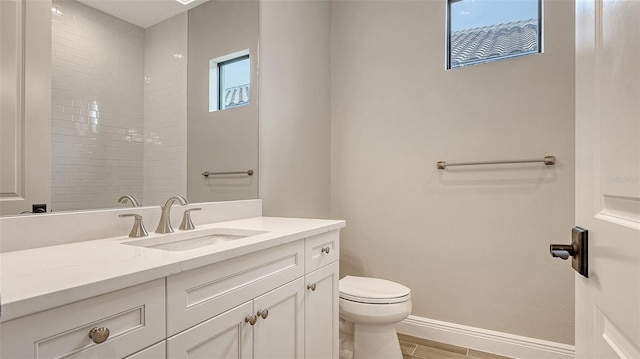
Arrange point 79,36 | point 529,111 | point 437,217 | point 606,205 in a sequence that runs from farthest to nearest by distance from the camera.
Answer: point 437,217 < point 529,111 < point 79,36 < point 606,205

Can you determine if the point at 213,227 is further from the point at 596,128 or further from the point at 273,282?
the point at 596,128

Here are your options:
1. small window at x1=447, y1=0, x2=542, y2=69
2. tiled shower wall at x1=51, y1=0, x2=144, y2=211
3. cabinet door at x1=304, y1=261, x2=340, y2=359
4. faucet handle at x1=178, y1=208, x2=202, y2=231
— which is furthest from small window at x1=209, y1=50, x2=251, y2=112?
small window at x1=447, y1=0, x2=542, y2=69

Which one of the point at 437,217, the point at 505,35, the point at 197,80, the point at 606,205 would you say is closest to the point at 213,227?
the point at 197,80

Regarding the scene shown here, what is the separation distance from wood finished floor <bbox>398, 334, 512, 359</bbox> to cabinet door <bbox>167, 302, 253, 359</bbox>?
1363 mm

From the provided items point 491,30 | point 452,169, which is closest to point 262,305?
point 452,169

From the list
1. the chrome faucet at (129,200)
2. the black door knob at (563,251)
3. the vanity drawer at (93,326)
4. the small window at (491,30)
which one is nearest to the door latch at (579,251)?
the black door knob at (563,251)

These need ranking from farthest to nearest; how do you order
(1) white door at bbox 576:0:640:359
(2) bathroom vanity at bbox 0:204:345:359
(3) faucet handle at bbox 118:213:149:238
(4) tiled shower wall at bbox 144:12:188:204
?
(4) tiled shower wall at bbox 144:12:188:204, (3) faucet handle at bbox 118:213:149:238, (2) bathroom vanity at bbox 0:204:345:359, (1) white door at bbox 576:0:640:359

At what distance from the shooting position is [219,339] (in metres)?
0.92

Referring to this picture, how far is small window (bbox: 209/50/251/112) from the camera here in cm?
168

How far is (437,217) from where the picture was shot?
2178mm

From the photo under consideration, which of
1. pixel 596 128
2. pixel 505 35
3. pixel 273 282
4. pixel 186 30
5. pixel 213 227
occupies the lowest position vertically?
pixel 273 282

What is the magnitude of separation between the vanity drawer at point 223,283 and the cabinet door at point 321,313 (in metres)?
0.17

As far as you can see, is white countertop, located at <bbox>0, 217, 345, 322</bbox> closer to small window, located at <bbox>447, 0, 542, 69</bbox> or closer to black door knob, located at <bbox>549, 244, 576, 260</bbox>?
black door knob, located at <bbox>549, 244, 576, 260</bbox>

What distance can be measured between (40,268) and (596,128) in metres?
1.23
